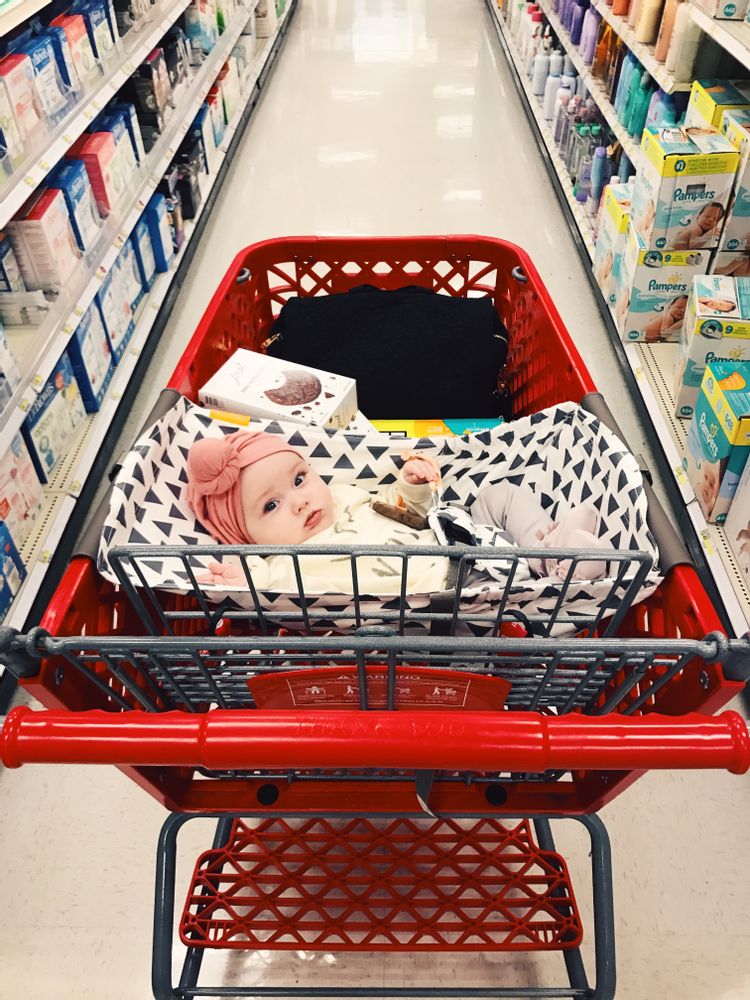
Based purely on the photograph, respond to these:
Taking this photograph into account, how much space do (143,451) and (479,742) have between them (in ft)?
2.54

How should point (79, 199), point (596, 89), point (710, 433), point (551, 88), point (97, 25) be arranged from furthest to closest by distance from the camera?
point (551, 88), point (596, 89), point (97, 25), point (79, 199), point (710, 433)

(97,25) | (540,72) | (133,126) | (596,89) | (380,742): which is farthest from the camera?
(540,72)

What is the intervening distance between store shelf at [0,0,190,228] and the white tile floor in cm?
91

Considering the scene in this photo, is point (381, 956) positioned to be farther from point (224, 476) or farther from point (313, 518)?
point (224, 476)

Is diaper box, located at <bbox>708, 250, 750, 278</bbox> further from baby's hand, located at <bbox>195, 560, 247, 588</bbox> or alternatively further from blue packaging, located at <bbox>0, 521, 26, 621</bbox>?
blue packaging, located at <bbox>0, 521, 26, 621</bbox>

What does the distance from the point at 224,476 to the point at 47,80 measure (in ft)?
5.23

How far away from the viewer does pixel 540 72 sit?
469 centimetres

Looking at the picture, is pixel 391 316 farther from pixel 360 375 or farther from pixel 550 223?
pixel 550 223

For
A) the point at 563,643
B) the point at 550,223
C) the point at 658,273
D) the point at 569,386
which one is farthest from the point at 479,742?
the point at 550,223

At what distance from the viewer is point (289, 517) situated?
1.35m

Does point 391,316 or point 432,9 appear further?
point 432,9

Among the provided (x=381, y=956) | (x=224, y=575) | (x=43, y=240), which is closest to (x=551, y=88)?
(x=43, y=240)

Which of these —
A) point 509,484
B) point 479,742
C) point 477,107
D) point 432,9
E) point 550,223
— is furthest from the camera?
point 432,9

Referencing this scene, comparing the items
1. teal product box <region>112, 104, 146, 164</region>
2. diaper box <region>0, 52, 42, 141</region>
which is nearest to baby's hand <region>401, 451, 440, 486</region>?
diaper box <region>0, 52, 42, 141</region>
